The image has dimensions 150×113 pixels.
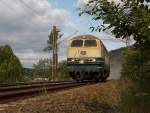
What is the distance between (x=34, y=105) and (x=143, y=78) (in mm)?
3905

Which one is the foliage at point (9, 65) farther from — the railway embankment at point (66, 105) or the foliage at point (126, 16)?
the foliage at point (126, 16)

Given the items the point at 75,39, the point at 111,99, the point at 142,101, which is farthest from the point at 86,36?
the point at 142,101

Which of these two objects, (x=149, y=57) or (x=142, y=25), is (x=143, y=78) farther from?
(x=142, y=25)

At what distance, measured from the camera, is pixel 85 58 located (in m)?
34.7

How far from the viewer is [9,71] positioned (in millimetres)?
59531

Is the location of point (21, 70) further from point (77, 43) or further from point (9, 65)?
point (77, 43)

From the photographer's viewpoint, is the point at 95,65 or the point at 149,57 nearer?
the point at 149,57

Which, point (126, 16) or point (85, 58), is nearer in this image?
point (126, 16)

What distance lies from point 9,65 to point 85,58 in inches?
1162

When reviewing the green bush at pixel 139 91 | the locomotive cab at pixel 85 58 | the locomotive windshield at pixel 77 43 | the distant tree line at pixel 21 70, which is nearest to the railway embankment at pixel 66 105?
the green bush at pixel 139 91

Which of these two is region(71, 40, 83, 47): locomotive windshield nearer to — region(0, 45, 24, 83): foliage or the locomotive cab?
the locomotive cab

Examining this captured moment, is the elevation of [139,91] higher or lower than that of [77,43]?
lower

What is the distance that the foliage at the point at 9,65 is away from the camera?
53794 mm

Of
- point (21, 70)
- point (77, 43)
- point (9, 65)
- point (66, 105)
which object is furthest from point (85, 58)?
point (9, 65)
